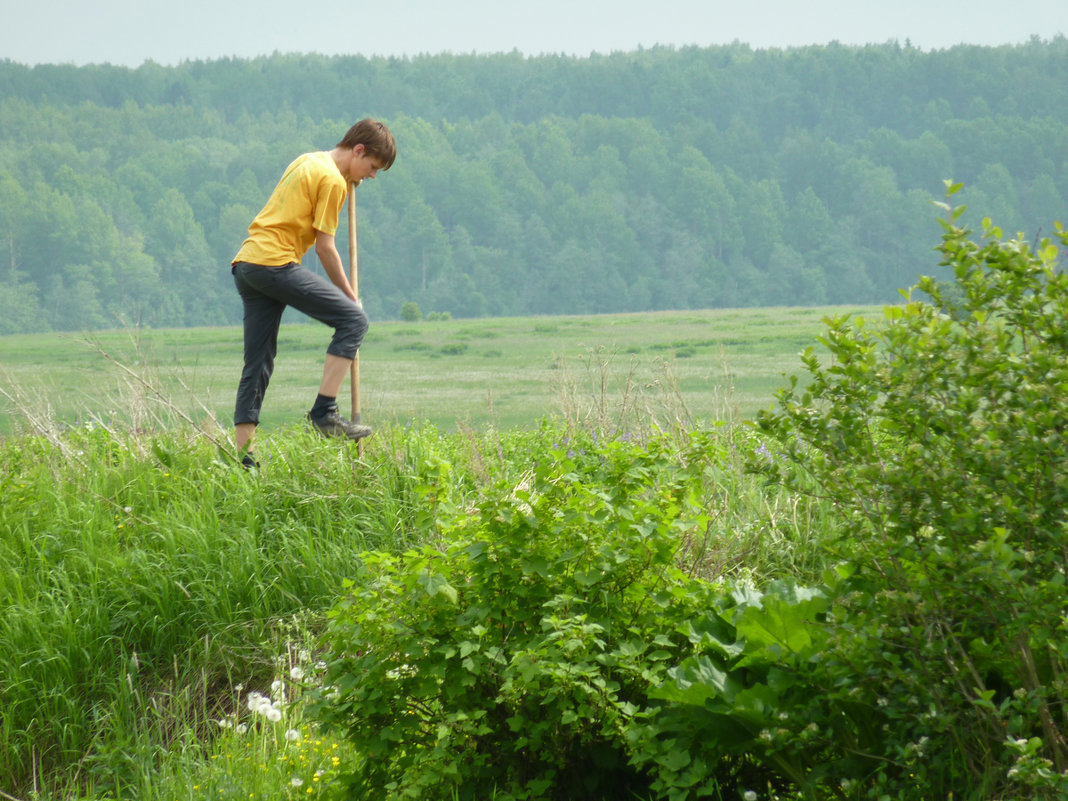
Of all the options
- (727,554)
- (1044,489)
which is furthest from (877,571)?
(727,554)

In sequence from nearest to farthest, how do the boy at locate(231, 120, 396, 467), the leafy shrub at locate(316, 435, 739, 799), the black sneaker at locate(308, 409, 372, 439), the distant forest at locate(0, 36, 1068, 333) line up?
the leafy shrub at locate(316, 435, 739, 799), the black sneaker at locate(308, 409, 372, 439), the boy at locate(231, 120, 396, 467), the distant forest at locate(0, 36, 1068, 333)

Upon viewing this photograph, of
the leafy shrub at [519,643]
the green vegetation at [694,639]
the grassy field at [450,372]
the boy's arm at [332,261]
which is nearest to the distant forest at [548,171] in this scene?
the grassy field at [450,372]

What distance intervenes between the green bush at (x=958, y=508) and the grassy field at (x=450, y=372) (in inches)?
12.4

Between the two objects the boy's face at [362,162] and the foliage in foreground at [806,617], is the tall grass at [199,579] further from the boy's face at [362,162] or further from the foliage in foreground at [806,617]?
the boy's face at [362,162]

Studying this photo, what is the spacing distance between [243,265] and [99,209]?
8466 cm

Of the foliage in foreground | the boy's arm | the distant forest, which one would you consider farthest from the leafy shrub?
the distant forest

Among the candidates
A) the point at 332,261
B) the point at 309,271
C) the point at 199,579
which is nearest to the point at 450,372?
the point at 332,261

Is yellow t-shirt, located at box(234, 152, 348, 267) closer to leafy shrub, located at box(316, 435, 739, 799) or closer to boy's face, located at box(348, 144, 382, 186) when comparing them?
boy's face, located at box(348, 144, 382, 186)

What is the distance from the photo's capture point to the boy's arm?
5.64 m

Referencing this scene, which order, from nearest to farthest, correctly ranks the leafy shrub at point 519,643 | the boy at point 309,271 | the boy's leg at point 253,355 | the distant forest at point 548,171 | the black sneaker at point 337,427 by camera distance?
the leafy shrub at point 519,643 → the black sneaker at point 337,427 → the boy at point 309,271 → the boy's leg at point 253,355 → the distant forest at point 548,171

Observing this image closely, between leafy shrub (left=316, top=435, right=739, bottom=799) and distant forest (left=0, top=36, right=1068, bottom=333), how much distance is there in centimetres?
7720

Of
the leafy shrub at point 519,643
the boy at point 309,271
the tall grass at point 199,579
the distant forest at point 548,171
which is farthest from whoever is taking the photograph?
the distant forest at point 548,171

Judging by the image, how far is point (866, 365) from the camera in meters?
2.13

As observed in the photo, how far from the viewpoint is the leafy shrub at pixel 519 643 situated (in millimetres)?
2562
